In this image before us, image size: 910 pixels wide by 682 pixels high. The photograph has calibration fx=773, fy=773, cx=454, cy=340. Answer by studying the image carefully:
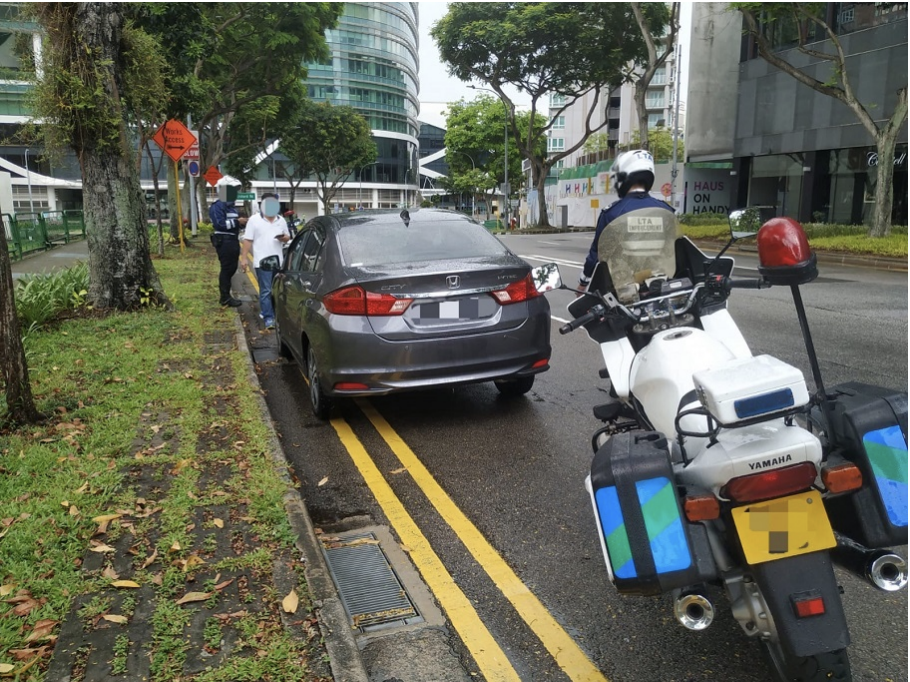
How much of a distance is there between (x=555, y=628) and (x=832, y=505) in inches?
48.7

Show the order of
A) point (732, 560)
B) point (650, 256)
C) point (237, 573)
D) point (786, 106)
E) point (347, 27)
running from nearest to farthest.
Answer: point (732, 560) < point (237, 573) < point (650, 256) < point (786, 106) < point (347, 27)

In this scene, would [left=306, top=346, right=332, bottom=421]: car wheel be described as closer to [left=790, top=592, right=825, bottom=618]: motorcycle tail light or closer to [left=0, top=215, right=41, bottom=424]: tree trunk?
[left=0, top=215, right=41, bottom=424]: tree trunk

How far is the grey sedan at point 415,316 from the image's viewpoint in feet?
17.9

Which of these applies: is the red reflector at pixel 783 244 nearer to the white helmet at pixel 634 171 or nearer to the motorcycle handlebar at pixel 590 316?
the motorcycle handlebar at pixel 590 316

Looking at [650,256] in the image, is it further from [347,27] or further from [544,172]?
[347,27]

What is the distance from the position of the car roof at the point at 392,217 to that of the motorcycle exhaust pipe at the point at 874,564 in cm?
457

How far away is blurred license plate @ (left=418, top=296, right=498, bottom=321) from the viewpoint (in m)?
5.51

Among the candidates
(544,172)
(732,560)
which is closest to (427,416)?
(732,560)

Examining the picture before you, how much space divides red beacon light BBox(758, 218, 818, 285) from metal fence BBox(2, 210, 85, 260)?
14716mm

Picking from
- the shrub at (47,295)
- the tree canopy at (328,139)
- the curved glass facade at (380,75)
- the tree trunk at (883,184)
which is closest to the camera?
the shrub at (47,295)

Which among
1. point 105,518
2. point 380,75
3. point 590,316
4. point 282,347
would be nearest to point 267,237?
point 282,347

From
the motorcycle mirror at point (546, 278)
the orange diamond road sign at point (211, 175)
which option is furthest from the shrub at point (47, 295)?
the orange diamond road sign at point (211, 175)

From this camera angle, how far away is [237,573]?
11.2 feet

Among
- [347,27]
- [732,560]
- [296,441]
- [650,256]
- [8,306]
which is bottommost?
[296,441]
